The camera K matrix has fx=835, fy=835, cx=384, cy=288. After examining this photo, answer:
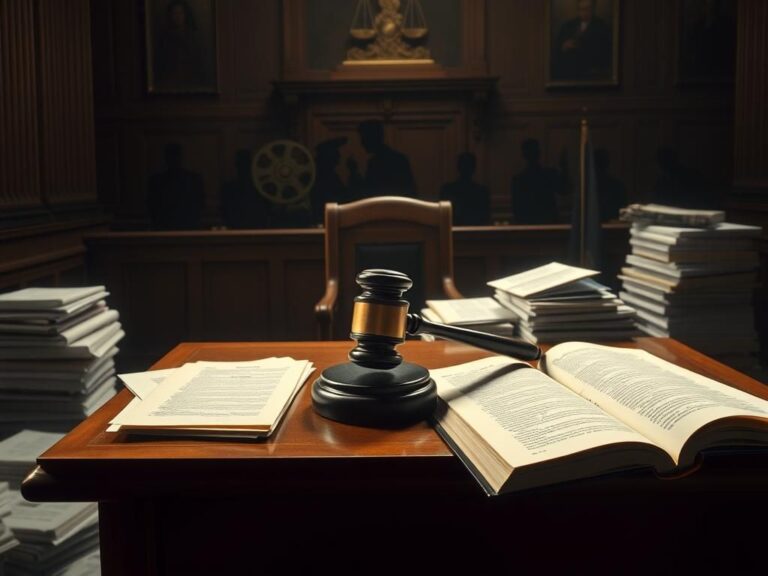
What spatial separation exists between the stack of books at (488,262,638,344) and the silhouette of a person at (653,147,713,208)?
15.6ft

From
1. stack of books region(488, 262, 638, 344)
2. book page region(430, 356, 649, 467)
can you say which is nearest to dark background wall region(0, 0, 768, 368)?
stack of books region(488, 262, 638, 344)

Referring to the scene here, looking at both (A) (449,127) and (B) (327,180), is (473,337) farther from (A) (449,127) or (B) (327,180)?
(A) (449,127)

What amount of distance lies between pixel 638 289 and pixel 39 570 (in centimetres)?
187

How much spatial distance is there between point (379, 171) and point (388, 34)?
41.9 inches

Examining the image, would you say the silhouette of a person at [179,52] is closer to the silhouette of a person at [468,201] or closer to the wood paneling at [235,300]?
the silhouette of a person at [468,201]

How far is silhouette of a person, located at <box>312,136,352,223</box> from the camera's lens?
5895 millimetres

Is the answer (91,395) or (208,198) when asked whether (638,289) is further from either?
(208,198)

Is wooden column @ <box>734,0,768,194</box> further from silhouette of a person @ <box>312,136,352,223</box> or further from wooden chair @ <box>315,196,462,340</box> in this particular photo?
wooden chair @ <box>315,196,462,340</box>

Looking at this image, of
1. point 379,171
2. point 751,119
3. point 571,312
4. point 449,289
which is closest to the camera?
point 571,312

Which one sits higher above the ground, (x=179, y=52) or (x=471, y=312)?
(x=179, y=52)

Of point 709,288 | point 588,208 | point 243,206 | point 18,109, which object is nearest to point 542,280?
point 709,288

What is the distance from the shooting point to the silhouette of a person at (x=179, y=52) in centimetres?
620

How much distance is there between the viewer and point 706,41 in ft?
20.4

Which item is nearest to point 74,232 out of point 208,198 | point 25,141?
point 25,141
